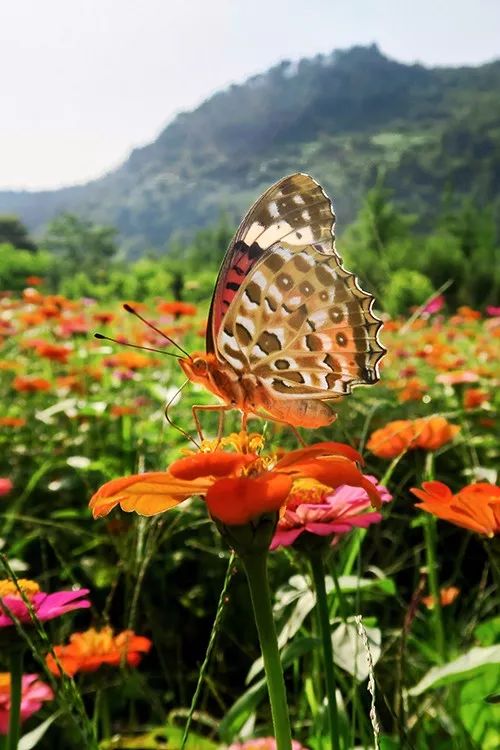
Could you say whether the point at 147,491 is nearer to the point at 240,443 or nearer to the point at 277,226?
the point at 240,443

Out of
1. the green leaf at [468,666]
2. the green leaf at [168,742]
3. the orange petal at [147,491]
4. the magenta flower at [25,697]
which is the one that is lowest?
the green leaf at [168,742]

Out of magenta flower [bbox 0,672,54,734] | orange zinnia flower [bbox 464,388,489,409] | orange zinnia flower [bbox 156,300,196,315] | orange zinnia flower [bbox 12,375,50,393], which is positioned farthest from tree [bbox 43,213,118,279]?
magenta flower [bbox 0,672,54,734]

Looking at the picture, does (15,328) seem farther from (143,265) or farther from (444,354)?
(143,265)

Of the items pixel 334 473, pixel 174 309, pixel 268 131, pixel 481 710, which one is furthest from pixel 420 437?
pixel 268 131

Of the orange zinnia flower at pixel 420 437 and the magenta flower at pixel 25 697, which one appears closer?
the magenta flower at pixel 25 697

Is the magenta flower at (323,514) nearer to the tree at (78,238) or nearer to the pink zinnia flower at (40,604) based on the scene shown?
the pink zinnia flower at (40,604)

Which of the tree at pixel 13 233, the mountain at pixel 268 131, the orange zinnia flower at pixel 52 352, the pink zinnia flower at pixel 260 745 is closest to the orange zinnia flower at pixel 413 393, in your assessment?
the orange zinnia flower at pixel 52 352
